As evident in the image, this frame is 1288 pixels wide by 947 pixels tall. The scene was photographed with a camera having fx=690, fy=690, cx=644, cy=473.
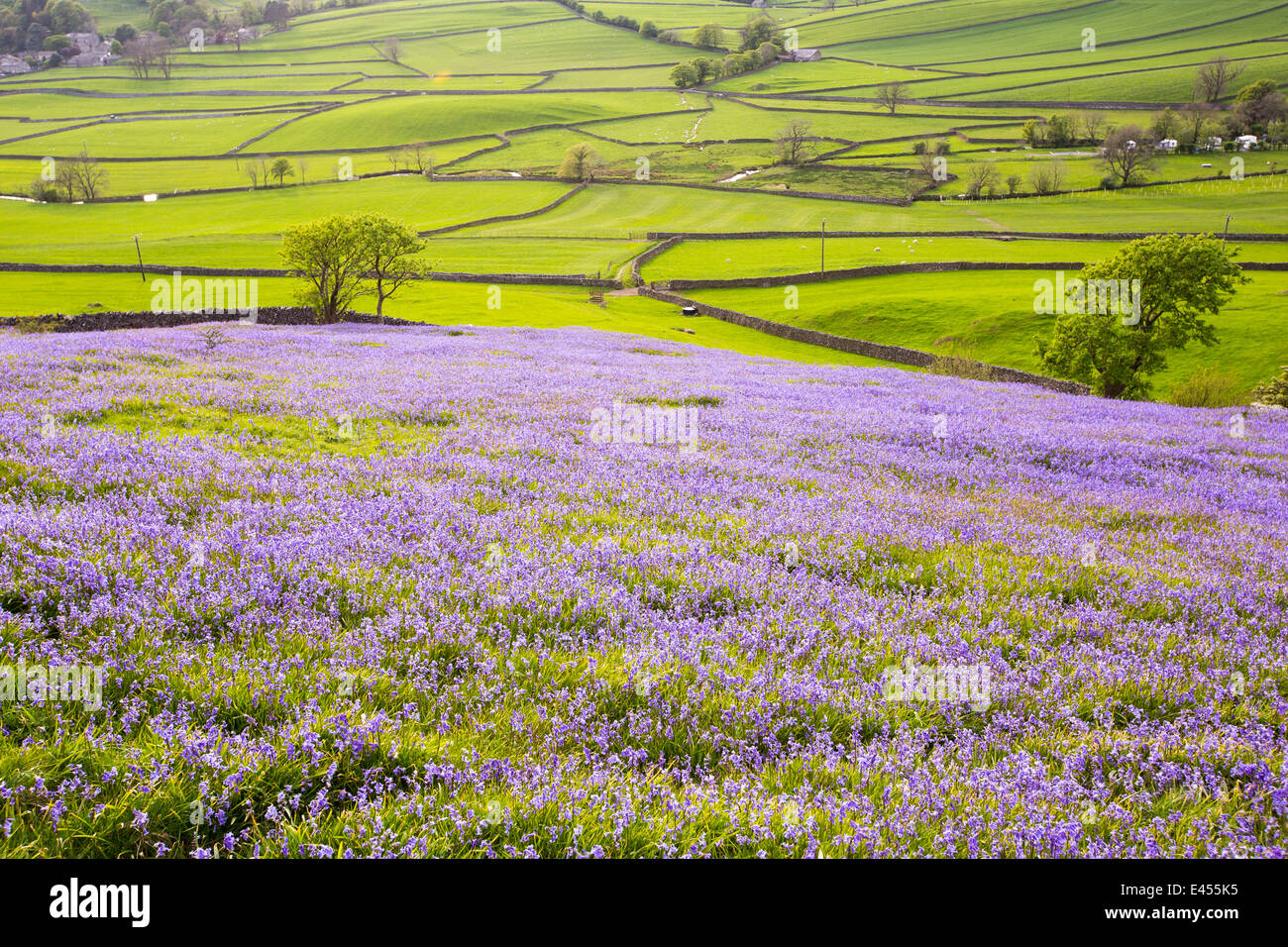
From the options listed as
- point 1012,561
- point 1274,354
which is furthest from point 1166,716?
point 1274,354

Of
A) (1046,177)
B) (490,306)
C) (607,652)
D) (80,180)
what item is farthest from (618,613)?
(80,180)

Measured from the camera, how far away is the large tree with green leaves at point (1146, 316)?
134ft

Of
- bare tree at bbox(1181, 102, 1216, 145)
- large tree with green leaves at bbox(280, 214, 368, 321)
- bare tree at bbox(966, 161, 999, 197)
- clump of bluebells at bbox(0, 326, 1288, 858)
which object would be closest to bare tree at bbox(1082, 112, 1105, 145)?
bare tree at bbox(1181, 102, 1216, 145)

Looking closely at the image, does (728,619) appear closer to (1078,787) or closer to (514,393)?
(1078,787)

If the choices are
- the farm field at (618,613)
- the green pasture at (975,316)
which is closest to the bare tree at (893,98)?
the green pasture at (975,316)

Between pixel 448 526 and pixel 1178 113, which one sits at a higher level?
pixel 1178 113

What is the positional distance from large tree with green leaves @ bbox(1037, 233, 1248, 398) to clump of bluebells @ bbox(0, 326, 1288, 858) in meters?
37.0

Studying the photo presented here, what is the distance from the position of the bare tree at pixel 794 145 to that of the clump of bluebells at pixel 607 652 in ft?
552

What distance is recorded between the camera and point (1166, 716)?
506 centimetres

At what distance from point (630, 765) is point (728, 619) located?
6.62ft

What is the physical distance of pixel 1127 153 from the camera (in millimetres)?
135625

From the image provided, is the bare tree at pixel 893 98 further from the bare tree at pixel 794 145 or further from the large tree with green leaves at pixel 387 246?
the large tree with green leaves at pixel 387 246

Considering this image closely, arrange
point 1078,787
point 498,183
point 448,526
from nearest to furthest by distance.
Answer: point 1078,787 → point 448,526 → point 498,183
